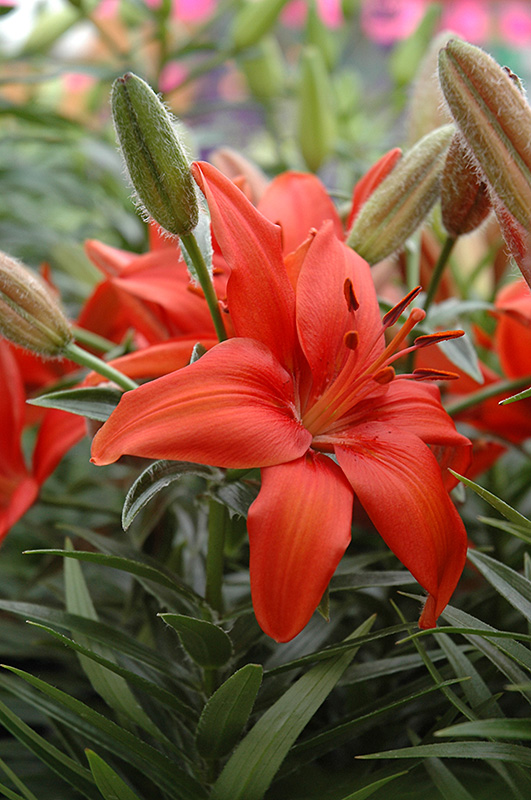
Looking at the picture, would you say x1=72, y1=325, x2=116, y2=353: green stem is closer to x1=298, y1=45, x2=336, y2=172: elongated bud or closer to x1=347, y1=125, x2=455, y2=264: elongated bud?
x1=347, y1=125, x2=455, y2=264: elongated bud

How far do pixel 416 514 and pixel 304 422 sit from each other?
76mm

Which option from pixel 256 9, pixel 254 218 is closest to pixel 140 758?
pixel 254 218

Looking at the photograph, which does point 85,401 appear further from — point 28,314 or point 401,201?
point 401,201

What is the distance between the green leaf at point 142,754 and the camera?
0.28m

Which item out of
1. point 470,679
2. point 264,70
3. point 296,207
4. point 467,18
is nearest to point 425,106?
point 296,207

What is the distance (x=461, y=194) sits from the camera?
0.35 metres

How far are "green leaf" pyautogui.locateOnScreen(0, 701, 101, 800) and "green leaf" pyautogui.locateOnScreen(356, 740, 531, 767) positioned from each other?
138 mm

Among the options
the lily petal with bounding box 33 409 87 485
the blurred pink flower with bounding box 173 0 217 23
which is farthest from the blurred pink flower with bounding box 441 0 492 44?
the lily petal with bounding box 33 409 87 485

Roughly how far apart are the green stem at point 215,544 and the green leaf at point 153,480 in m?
0.03

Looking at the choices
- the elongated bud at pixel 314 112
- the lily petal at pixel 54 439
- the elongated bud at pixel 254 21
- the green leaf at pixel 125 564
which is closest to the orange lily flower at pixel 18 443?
the lily petal at pixel 54 439

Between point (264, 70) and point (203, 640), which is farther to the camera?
point (264, 70)

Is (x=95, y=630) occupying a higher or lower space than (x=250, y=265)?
lower

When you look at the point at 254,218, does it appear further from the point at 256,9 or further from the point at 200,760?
the point at 256,9

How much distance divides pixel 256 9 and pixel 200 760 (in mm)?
817
